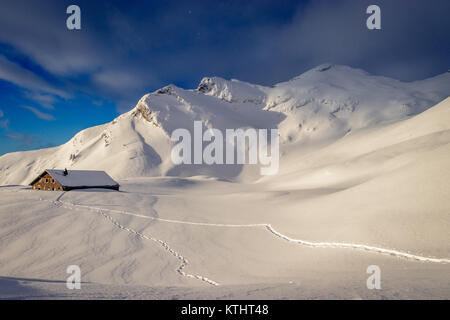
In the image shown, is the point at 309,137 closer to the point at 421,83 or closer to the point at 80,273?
the point at 421,83

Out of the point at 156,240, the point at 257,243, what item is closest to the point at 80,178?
the point at 156,240

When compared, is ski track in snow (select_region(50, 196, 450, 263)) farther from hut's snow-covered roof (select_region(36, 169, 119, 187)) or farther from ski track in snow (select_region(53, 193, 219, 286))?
hut's snow-covered roof (select_region(36, 169, 119, 187))

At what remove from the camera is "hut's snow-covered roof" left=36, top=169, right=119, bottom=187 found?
35.9 metres

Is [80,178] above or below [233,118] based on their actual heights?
below

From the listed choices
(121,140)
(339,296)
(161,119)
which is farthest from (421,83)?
(339,296)

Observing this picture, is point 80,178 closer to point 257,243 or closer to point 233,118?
point 257,243

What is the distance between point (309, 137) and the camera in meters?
119

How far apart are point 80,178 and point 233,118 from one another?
102 meters

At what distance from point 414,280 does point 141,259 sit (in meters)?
11.8

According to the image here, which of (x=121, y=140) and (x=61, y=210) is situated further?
(x=121, y=140)

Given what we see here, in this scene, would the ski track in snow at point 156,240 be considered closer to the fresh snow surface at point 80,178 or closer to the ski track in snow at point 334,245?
the ski track in snow at point 334,245

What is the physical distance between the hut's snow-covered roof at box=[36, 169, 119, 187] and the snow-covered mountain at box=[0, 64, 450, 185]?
48206 millimetres

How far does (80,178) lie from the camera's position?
39.3 m

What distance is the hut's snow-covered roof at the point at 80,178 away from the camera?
1412 inches
